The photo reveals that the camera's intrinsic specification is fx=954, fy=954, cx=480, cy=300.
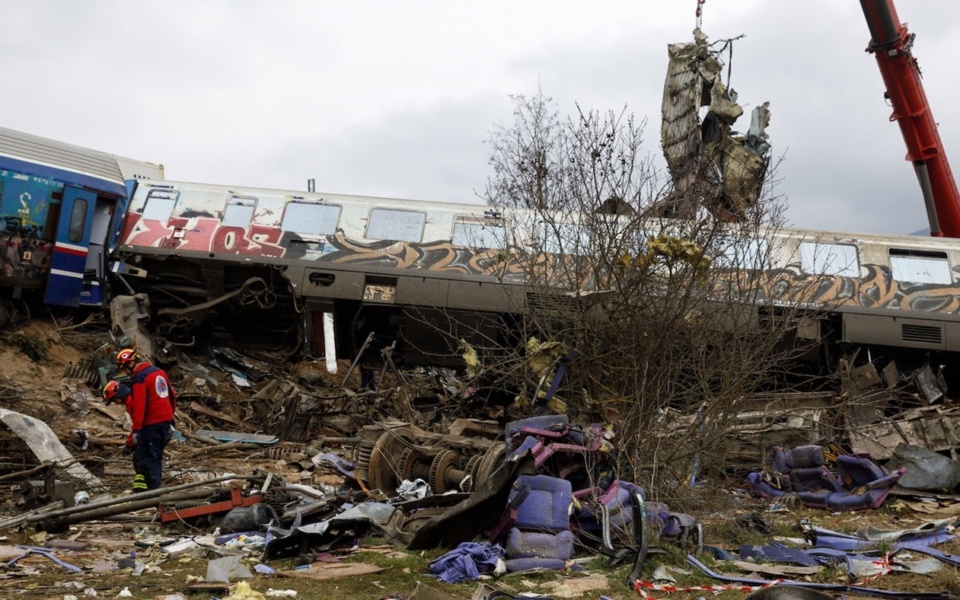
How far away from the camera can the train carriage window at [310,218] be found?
1606 centimetres

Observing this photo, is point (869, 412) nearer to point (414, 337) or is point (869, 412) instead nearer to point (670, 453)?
point (670, 453)

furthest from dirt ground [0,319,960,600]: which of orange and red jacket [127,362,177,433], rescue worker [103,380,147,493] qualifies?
orange and red jacket [127,362,177,433]

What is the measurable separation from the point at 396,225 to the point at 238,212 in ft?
8.93

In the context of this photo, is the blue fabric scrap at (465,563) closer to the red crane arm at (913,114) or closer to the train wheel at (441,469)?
the train wheel at (441,469)

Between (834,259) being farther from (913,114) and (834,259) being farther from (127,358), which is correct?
(127,358)

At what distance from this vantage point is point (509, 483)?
686cm

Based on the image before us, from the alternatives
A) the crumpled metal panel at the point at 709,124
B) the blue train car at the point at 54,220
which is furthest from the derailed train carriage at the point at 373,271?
the crumpled metal panel at the point at 709,124

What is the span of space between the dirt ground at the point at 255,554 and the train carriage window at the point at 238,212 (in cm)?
428

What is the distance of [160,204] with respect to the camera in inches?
646

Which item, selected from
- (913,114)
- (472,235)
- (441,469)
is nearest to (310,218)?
(472,235)

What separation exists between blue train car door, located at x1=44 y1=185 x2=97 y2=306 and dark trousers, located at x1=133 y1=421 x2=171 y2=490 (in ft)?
24.4

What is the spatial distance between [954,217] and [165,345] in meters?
13.5

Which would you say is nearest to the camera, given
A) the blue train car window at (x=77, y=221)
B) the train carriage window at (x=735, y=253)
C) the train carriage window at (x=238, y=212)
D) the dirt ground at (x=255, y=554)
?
the dirt ground at (x=255, y=554)

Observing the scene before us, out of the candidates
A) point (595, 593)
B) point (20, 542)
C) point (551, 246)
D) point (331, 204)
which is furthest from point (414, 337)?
point (595, 593)
